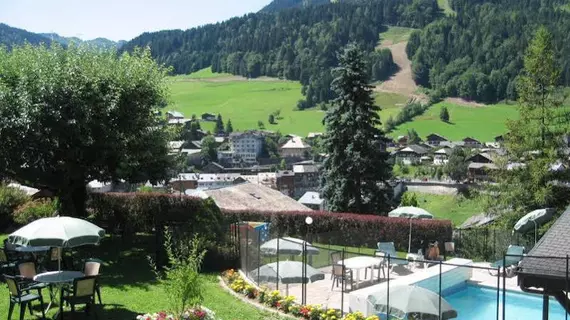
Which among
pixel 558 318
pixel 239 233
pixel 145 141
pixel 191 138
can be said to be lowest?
pixel 191 138

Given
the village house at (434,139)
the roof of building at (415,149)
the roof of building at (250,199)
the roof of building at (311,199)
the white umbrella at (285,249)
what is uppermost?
the white umbrella at (285,249)

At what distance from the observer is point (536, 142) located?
93.7 feet

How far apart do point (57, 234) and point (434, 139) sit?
15098 centimetres

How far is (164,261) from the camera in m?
20.2

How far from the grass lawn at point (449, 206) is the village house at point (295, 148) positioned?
214ft

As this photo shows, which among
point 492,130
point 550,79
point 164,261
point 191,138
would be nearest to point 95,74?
point 164,261

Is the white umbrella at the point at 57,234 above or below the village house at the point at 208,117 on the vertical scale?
above

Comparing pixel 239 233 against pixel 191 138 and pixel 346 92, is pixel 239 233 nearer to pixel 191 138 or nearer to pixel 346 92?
pixel 346 92

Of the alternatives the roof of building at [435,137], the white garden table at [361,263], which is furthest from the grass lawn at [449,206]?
the white garden table at [361,263]

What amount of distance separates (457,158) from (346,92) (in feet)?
286

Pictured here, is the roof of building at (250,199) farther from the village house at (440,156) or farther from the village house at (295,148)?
the village house at (295,148)

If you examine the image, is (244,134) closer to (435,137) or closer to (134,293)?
(435,137)

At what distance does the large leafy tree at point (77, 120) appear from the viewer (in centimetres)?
2036

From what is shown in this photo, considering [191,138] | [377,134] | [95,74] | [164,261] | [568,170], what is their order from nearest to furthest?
[164,261] → [95,74] → [568,170] → [377,134] → [191,138]
